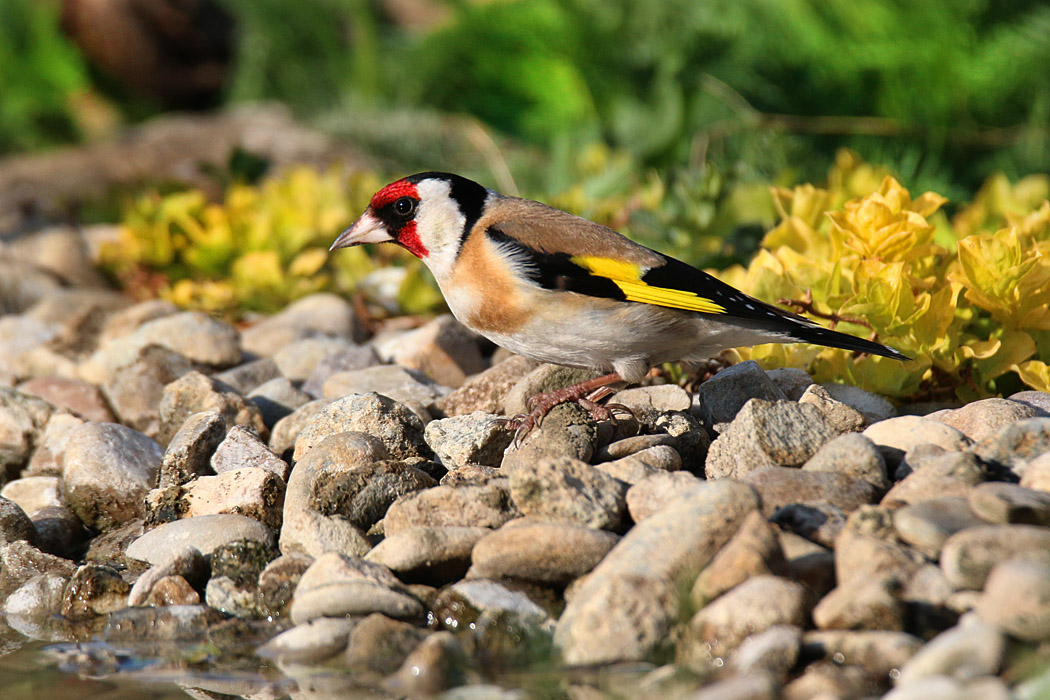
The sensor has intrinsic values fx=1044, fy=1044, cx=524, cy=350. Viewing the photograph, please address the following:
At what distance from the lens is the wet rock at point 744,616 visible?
81.7 inches

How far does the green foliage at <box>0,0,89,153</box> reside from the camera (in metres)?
9.03

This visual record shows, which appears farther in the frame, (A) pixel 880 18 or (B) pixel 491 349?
(A) pixel 880 18

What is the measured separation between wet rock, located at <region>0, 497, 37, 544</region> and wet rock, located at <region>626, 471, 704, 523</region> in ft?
5.74

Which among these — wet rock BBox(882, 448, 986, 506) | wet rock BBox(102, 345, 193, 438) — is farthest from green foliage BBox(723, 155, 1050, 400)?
wet rock BBox(102, 345, 193, 438)

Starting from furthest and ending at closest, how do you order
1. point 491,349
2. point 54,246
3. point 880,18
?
point 880,18, point 54,246, point 491,349

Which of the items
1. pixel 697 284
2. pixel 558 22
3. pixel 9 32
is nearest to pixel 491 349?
pixel 697 284

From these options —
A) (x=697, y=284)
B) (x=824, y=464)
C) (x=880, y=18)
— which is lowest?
(x=824, y=464)

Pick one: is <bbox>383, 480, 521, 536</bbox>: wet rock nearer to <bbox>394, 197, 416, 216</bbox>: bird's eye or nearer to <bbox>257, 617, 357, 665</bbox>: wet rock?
<bbox>257, 617, 357, 665</bbox>: wet rock

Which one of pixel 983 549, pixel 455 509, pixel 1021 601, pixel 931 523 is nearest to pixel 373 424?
pixel 455 509

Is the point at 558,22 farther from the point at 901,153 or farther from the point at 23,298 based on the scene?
the point at 23,298

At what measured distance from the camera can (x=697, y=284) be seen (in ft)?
10.1

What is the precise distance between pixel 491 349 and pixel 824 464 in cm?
207

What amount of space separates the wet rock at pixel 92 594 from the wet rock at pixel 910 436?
6.49 ft

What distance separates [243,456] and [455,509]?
2.81 feet
